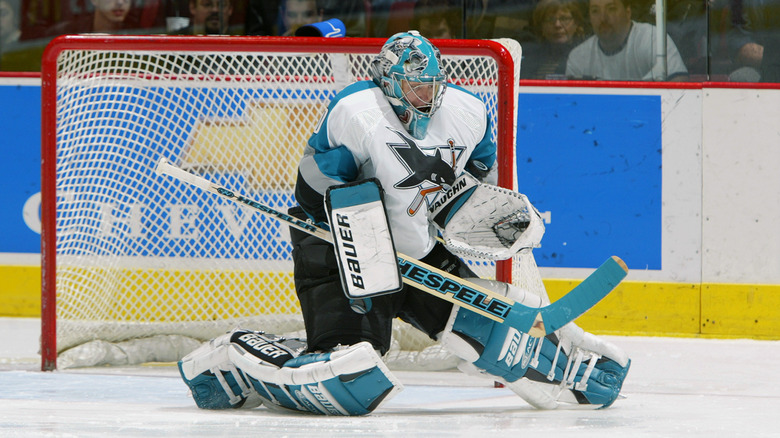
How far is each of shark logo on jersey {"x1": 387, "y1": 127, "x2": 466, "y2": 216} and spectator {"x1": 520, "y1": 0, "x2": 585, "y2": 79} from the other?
→ 1655mm

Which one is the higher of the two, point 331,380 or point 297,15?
point 297,15

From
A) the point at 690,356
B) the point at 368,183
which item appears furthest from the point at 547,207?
the point at 368,183

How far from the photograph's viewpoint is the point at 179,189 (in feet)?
11.9

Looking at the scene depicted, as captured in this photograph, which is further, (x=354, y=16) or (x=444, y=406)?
(x=354, y=16)

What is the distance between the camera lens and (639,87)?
13.3 feet

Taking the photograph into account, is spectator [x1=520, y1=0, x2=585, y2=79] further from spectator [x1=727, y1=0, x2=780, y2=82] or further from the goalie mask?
the goalie mask

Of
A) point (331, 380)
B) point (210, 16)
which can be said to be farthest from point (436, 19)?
point (331, 380)

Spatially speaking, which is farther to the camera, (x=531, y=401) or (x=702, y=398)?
(x=702, y=398)

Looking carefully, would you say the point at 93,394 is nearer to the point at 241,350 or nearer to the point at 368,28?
the point at 241,350

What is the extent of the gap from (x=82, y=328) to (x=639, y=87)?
7.33 ft

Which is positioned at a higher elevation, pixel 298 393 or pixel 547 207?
pixel 547 207

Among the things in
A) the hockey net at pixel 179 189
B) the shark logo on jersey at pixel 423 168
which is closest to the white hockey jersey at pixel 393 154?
the shark logo on jersey at pixel 423 168

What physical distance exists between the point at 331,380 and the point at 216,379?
0.37 metres

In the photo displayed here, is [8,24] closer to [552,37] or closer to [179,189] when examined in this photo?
[179,189]
